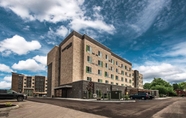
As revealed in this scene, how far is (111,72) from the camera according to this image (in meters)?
66.4

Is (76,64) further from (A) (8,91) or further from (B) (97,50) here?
(A) (8,91)

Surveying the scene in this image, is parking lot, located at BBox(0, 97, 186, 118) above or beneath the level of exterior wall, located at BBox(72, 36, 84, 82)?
beneath

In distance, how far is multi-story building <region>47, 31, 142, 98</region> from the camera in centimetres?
4766

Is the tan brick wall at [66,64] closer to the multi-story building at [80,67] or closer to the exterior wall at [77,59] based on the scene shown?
the multi-story building at [80,67]

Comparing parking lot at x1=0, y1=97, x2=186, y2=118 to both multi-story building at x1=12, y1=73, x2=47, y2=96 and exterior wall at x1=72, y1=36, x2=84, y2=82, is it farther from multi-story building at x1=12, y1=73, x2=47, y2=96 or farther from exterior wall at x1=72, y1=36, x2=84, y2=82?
multi-story building at x1=12, y1=73, x2=47, y2=96

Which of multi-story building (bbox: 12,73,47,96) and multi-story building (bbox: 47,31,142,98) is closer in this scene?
multi-story building (bbox: 47,31,142,98)

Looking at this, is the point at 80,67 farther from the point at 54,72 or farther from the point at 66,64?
the point at 54,72

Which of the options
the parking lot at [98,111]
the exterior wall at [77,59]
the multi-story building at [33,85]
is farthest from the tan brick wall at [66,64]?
the multi-story building at [33,85]

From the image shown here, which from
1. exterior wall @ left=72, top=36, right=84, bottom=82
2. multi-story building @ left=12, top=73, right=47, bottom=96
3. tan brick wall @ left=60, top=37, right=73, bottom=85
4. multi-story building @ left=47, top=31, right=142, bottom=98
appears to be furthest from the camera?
multi-story building @ left=12, top=73, right=47, bottom=96

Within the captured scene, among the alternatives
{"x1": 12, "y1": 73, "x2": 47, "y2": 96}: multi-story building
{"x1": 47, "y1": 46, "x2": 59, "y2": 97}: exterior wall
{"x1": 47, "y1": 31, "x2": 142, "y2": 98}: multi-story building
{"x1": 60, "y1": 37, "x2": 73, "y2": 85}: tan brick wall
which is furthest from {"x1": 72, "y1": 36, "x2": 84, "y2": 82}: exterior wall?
{"x1": 12, "y1": 73, "x2": 47, "y2": 96}: multi-story building

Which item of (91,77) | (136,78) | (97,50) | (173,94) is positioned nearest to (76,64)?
(91,77)

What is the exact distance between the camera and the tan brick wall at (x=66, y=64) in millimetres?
49381

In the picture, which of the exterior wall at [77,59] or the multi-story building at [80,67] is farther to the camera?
the exterior wall at [77,59]

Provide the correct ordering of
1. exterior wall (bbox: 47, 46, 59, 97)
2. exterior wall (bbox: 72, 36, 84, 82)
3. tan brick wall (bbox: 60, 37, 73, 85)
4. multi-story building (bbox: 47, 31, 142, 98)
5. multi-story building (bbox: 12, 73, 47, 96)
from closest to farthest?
multi-story building (bbox: 47, 31, 142, 98)
exterior wall (bbox: 72, 36, 84, 82)
tan brick wall (bbox: 60, 37, 73, 85)
exterior wall (bbox: 47, 46, 59, 97)
multi-story building (bbox: 12, 73, 47, 96)
